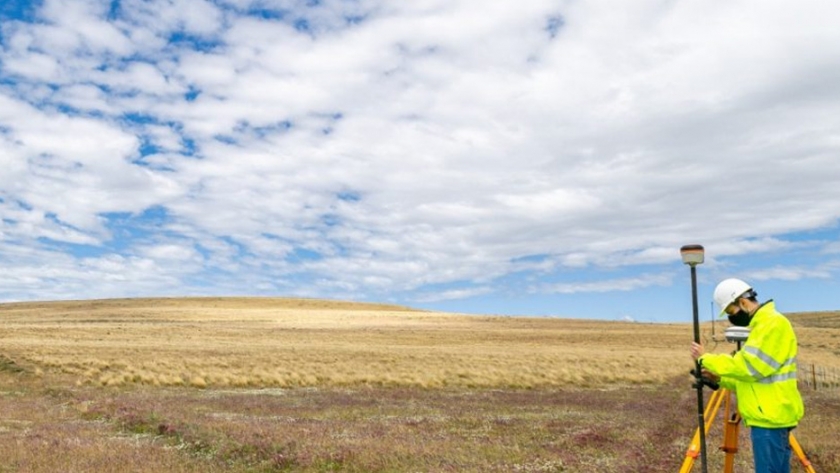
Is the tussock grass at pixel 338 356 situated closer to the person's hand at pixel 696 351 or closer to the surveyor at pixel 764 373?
the person's hand at pixel 696 351

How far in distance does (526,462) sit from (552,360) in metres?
41.8

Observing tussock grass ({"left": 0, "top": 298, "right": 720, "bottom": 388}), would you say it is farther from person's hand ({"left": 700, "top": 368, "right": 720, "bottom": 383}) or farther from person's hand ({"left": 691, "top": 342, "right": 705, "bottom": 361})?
person's hand ({"left": 691, "top": 342, "right": 705, "bottom": 361})

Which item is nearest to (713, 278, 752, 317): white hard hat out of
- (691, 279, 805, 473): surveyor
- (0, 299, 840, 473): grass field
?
(691, 279, 805, 473): surveyor

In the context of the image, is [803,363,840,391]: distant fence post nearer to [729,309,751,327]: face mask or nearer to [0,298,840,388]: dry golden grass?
[0,298,840,388]: dry golden grass

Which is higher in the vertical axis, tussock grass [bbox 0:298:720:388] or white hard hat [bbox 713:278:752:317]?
white hard hat [bbox 713:278:752:317]

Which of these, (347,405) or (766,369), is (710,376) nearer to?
(766,369)

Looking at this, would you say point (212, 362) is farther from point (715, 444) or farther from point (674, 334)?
point (674, 334)

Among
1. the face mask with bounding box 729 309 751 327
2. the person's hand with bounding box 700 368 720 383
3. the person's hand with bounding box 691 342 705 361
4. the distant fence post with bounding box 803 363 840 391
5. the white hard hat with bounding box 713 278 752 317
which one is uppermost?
the white hard hat with bounding box 713 278 752 317

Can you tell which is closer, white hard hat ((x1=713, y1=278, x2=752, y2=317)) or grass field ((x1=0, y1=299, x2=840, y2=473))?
white hard hat ((x1=713, y1=278, x2=752, y2=317))

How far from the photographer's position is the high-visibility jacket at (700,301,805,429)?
7.70m

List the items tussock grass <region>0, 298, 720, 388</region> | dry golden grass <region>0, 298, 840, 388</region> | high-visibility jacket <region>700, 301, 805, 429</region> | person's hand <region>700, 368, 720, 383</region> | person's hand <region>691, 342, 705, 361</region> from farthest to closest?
dry golden grass <region>0, 298, 840, 388</region> → tussock grass <region>0, 298, 720, 388</region> → person's hand <region>700, 368, 720, 383</region> → person's hand <region>691, 342, 705, 361</region> → high-visibility jacket <region>700, 301, 805, 429</region>

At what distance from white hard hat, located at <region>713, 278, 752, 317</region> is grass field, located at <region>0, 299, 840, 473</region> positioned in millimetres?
5775

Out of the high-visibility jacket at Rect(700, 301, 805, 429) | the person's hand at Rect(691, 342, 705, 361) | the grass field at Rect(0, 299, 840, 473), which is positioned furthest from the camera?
the grass field at Rect(0, 299, 840, 473)

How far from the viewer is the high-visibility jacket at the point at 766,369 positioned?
7.70m
